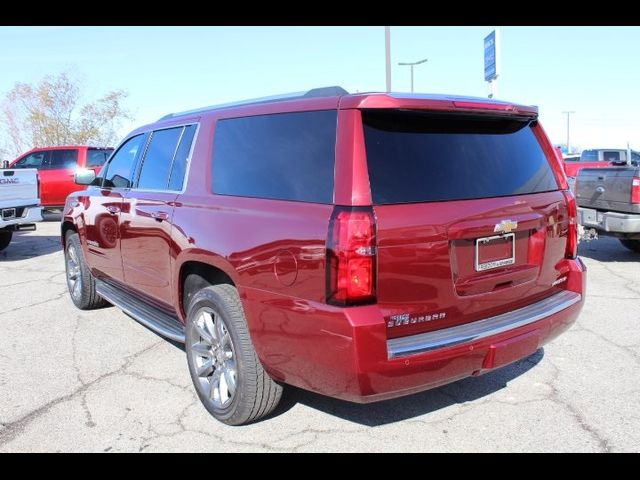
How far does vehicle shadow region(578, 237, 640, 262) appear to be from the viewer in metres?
8.02

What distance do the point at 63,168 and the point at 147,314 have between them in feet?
41.2

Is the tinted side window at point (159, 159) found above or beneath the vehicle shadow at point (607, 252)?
above

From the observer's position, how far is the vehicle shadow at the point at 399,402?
10.4 ft

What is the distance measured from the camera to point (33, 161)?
1522cm

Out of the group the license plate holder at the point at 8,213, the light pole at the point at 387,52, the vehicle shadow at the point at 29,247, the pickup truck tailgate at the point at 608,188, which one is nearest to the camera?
the pickup truck tailgate at the point at 608,188

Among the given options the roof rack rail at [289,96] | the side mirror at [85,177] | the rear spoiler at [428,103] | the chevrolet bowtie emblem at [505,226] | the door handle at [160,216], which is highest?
the roof rack rail at [289,96]

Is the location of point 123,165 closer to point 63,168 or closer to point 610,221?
point 610,221

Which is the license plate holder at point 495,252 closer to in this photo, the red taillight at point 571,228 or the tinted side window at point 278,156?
the red taillight at point 571,228

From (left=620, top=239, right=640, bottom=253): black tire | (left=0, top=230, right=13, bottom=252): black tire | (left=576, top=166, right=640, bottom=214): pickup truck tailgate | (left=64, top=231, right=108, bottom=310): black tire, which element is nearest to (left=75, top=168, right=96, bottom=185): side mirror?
(left=64, top=231, right=108, bottom=310): black tire

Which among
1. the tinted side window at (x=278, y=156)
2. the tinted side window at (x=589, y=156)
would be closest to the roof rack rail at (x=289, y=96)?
the tinted side window at (x=278, y=156)

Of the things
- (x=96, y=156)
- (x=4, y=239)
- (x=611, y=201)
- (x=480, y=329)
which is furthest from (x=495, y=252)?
(x=96, y=156)

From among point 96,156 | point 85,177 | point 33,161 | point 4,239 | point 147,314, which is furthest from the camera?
point 33,161

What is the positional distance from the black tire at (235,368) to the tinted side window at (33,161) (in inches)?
551
